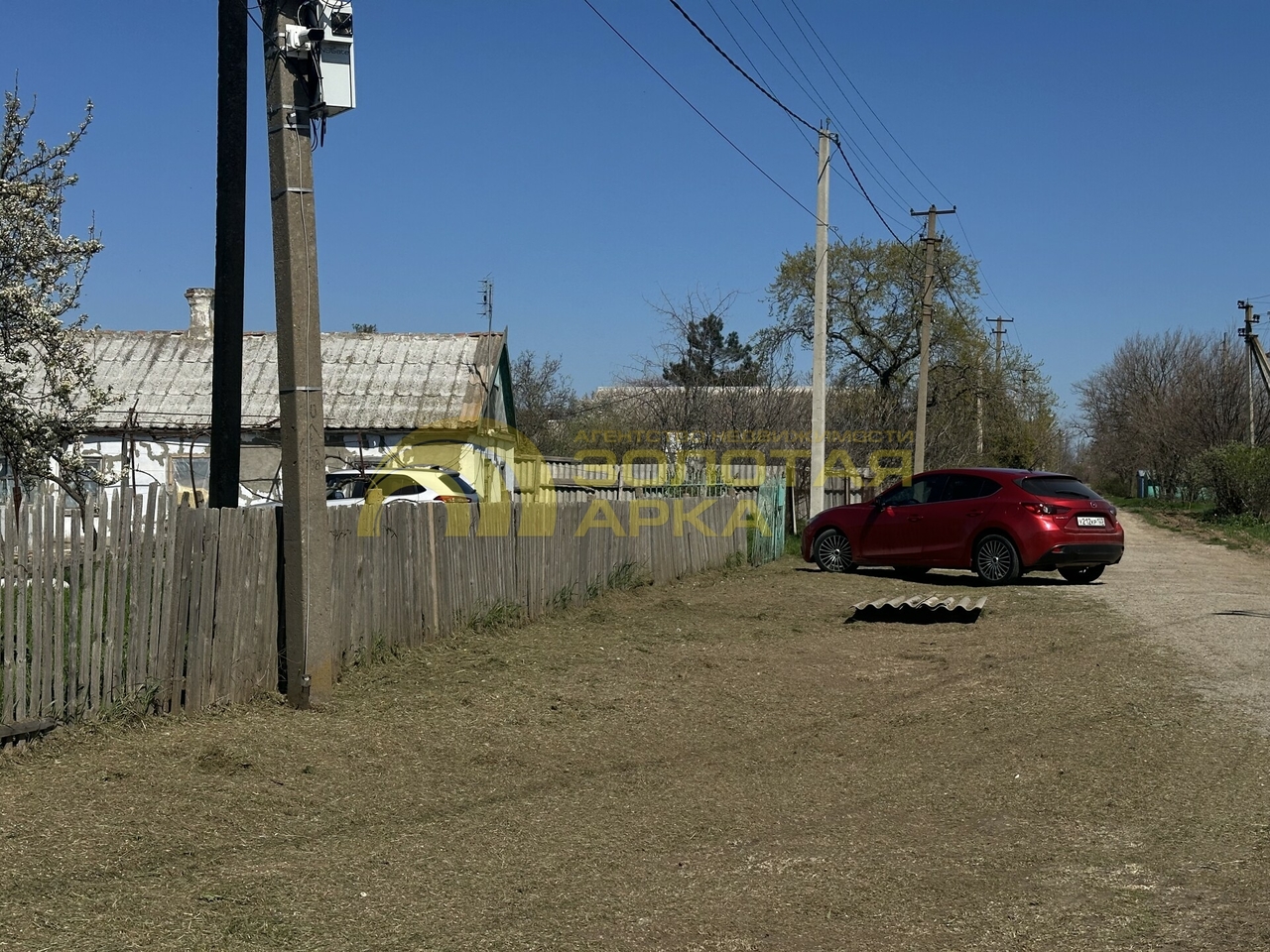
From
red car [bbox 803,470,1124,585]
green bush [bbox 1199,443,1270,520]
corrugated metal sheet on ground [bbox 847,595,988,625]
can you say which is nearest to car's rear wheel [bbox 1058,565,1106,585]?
red car [bbox 803,470,1124,585]

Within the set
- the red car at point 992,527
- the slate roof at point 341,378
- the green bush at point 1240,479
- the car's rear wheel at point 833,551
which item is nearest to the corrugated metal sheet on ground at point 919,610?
the red car at point 992,527

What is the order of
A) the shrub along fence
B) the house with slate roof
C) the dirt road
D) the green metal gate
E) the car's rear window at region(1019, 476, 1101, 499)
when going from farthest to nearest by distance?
the house with slate roof → the green metal gate → the car's rear window at region(1019, 476, 1101, 499) → the dirt road → the shrub along fence

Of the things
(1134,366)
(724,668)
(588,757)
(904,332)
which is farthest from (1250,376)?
(588,757)

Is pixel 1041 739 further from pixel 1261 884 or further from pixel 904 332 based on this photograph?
pixel 904 332

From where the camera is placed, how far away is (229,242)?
872 cm

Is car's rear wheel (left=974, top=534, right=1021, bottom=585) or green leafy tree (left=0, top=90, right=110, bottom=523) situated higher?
green leafy tree (left=0, top=90, right=110, bottom=523)

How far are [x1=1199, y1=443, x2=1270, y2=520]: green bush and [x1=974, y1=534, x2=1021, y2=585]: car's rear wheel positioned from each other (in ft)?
74.1

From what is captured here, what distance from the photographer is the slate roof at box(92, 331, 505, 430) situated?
2738 centimetres

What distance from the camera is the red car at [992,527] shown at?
15.8 metres

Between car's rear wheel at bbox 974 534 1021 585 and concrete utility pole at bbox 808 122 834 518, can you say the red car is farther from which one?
concrete utility pole at bbox 808 122 834 518

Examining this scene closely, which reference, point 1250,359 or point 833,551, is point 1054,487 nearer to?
point 833,551

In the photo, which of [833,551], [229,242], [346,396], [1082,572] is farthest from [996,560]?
[346,396]

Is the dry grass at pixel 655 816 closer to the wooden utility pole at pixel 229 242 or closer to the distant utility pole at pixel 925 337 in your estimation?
the wooden utility pole at pixel 229 242

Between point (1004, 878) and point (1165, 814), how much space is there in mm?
1337
